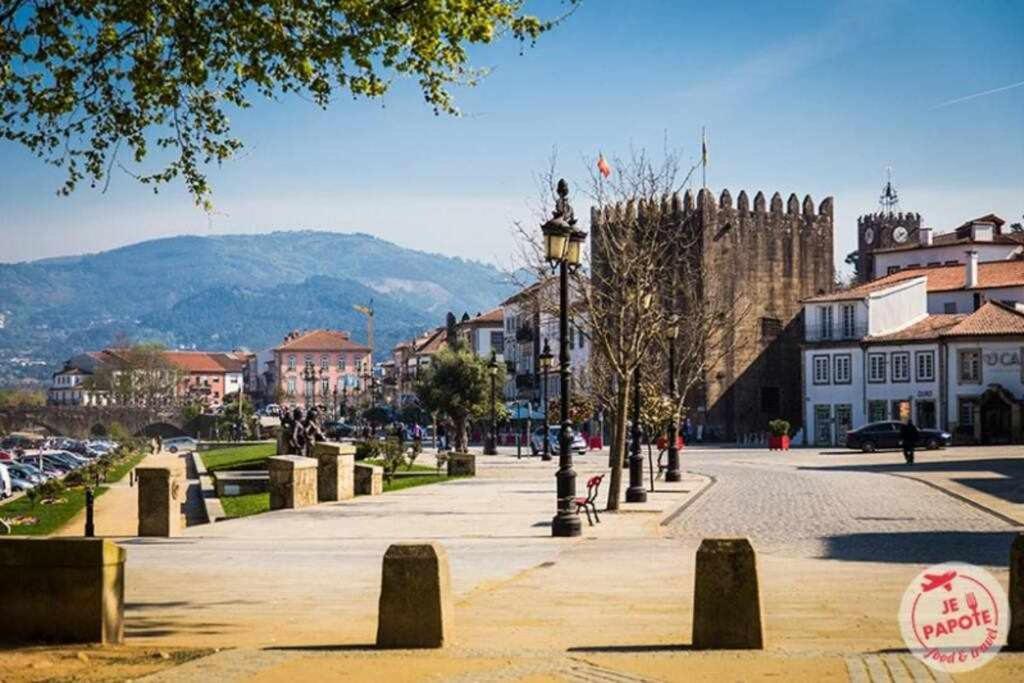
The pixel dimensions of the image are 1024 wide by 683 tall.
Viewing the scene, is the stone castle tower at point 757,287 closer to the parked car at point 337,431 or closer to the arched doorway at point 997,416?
the arched doorway at point 997,416

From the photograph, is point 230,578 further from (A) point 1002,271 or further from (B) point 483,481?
(A) point 1002,271

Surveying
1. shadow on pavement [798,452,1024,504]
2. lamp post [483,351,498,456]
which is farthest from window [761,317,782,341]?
shadow on pavement [798,452,1024,504]

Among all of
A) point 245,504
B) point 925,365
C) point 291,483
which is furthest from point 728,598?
point 925,365

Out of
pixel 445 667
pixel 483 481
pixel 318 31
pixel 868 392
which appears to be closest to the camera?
pixel 445 667

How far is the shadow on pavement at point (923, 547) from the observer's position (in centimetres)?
1772

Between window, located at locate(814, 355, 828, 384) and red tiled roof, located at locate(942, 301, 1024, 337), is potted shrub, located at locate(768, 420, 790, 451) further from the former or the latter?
window, located at locate(814, 355, 828, 384)

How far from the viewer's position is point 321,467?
33.8 metres

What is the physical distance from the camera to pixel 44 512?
126 feet

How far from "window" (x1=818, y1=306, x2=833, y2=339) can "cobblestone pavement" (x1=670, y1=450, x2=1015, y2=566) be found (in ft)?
137

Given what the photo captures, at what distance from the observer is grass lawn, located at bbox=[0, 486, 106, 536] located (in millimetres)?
32250

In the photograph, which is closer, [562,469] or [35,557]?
[35,557]

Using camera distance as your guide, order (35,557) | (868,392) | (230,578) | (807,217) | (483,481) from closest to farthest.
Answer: (35,557), (230,578), (483,481), (868,392), (807,217)

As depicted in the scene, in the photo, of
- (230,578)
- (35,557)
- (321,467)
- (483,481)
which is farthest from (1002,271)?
(35,557)

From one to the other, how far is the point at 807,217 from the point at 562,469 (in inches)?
2741
